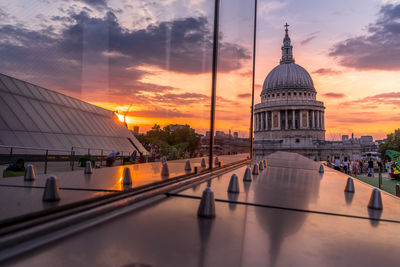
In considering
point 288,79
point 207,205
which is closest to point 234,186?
point 207,205

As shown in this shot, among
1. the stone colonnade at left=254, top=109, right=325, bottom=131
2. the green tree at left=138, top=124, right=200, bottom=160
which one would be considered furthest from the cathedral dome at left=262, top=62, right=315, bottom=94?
the green tree at left=138, top=124, right=200, bottom=160

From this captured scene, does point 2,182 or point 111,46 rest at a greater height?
point 111,46

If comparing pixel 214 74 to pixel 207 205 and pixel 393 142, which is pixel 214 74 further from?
pixel 393 142

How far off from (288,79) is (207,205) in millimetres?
87241

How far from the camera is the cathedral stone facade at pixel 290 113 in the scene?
198 ft

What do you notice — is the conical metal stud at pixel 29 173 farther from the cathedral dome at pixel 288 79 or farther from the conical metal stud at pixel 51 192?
the cathedral dome at pixel 288 79

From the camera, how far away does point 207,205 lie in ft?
5.47

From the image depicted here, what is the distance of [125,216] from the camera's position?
1.59 metres

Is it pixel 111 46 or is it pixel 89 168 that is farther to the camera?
pixel 111 46

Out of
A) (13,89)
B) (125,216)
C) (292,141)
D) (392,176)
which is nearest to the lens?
(125,216)

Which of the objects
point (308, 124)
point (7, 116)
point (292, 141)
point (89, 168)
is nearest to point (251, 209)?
point (89, 168)

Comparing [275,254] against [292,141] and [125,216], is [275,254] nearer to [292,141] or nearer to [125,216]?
[125,216]

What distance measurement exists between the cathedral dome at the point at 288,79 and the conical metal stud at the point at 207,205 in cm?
8491

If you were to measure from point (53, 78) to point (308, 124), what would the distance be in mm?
78296
